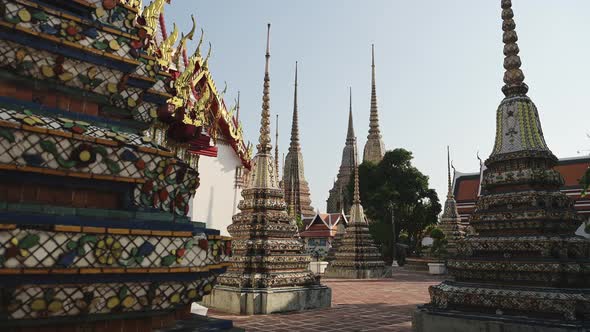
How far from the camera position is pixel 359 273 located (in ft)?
64.3

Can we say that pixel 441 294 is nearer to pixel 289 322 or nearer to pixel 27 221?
pixel 289 322

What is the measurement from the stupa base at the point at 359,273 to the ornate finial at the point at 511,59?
554 inches

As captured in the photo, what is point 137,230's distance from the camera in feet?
9.14

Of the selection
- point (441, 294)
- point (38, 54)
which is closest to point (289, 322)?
point (441, 294)

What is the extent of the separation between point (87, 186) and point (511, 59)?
6.22 metres

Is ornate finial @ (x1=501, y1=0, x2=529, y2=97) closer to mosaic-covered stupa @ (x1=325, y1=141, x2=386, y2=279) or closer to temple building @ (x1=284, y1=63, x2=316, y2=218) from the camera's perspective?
mosaic-covered stupa @ (x1=325, y1=141, x2=386, y2=279)

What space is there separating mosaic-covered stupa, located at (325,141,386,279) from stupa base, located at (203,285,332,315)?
10.3m

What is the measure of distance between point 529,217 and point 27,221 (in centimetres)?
551

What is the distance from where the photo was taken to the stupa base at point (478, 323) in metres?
4.72

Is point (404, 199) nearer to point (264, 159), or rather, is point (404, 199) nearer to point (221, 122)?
point (221, 122)

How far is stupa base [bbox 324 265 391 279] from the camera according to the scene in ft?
64.2

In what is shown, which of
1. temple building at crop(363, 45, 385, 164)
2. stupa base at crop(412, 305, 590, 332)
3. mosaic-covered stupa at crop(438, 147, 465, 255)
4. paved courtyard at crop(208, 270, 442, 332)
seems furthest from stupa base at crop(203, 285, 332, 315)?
temple building at crop(363, 45, 385, 164)

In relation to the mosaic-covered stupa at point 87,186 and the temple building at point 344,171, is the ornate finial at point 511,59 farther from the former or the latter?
A: the temple building at point 344,171

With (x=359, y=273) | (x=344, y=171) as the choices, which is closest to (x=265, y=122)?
(x=359, y=273)
